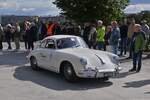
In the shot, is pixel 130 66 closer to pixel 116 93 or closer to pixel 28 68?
pixel 28 68

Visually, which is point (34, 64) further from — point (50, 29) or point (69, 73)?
point (50, 29)

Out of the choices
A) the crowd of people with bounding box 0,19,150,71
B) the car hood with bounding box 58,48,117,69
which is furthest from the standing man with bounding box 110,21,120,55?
the car hood with bounding box 58,48,117,69

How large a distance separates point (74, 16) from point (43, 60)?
864 centimetres

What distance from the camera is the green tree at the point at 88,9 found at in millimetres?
21669

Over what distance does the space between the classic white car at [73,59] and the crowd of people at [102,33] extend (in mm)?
1865

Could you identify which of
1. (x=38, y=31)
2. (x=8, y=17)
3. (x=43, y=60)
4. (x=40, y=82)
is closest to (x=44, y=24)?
(x=38, y=31)

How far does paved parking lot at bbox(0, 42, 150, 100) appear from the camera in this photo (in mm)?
10430

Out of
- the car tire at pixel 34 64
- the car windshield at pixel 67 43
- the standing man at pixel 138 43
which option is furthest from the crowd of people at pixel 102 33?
the car tire at pixel 34 64

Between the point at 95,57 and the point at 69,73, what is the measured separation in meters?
0.98

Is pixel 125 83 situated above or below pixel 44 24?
below

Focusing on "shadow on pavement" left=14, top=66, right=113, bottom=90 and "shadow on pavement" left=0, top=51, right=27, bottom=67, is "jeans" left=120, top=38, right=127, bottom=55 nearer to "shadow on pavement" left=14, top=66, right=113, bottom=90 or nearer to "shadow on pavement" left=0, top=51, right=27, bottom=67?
"shadow on pavement" left=0, top=51, right=27, bottom=67

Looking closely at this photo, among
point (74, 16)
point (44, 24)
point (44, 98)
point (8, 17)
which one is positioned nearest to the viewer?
point (44, 98)

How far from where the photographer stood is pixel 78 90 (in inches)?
444

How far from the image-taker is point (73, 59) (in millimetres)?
12094
